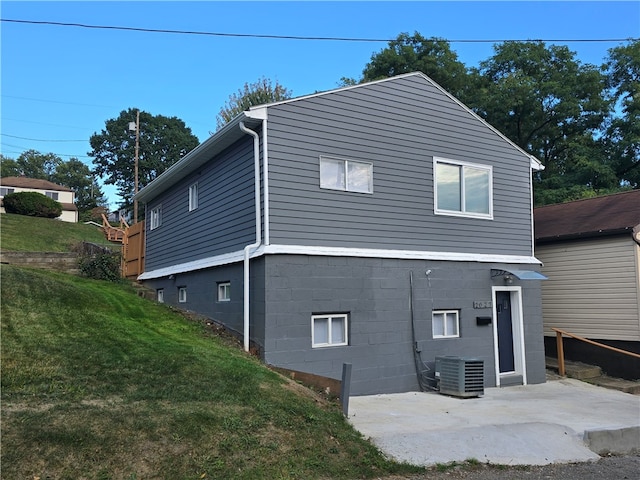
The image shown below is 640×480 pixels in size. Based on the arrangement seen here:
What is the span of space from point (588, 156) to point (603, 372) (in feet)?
38.3

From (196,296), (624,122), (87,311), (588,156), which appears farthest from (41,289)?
(624,122)

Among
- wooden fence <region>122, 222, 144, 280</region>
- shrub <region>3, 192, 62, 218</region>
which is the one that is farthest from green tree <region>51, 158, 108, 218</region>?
wooden fence <region>122, 222, 144, 280</region>

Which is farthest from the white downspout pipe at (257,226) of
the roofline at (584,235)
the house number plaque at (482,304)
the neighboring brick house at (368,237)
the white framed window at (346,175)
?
the roofline at (584,235)

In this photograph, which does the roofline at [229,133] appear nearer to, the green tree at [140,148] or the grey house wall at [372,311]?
the grey house wall at [372,311]

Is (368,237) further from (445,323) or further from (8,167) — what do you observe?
(8,167)

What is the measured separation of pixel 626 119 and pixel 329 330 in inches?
728

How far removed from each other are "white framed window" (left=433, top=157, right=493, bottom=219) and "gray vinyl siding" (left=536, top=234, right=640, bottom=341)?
3227 millimetres

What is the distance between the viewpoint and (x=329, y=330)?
991 cm

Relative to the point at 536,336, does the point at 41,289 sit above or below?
above

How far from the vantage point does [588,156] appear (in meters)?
22.0

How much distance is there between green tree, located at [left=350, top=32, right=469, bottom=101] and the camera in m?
26.6

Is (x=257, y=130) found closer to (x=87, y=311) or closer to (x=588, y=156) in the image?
(x=87, y=311)

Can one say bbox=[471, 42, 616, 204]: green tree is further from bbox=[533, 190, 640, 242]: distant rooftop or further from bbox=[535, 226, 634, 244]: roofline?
bbox=[535, 226, 634, 244]: roofline

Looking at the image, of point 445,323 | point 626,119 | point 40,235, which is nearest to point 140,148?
point 40,235
